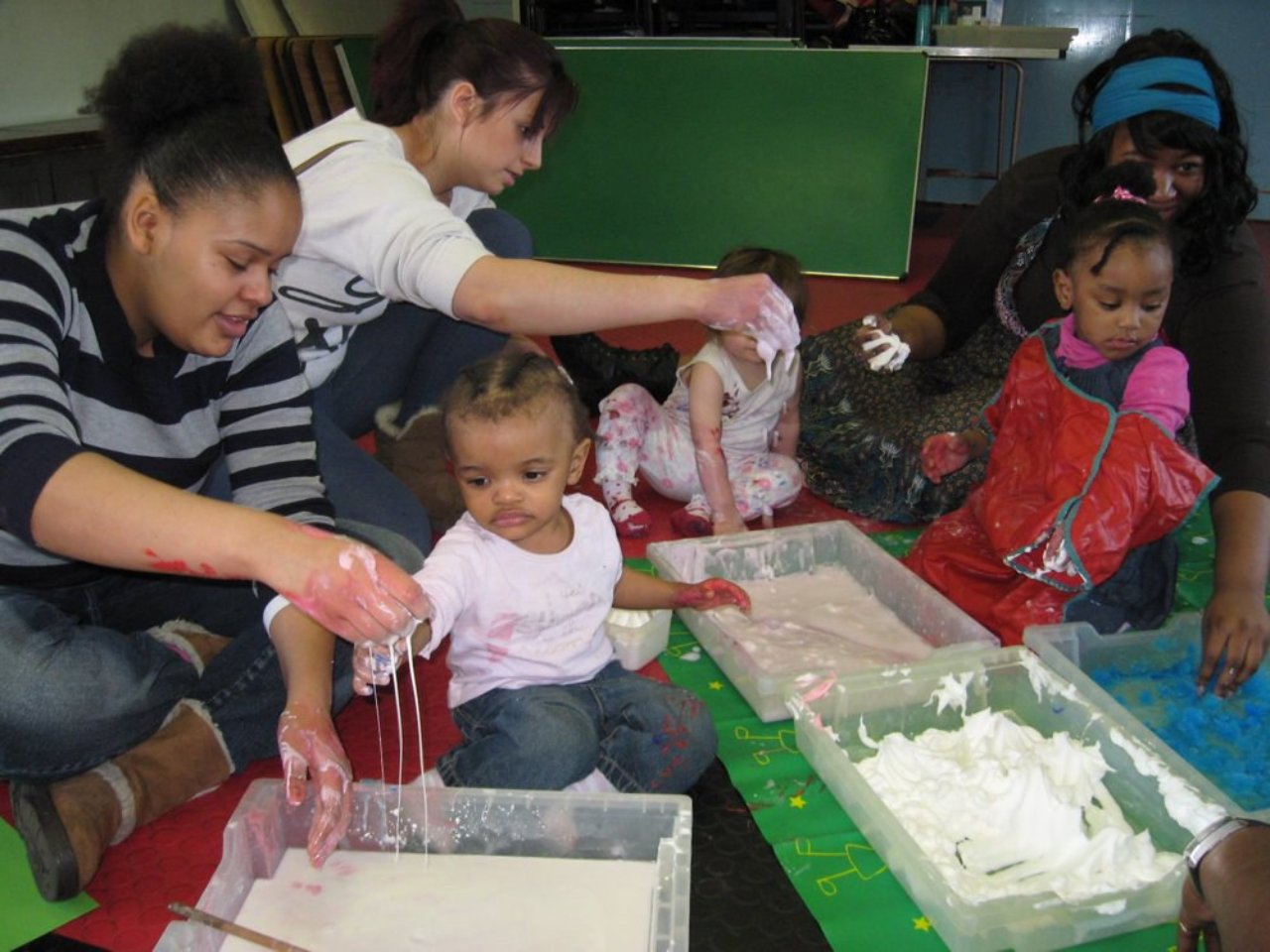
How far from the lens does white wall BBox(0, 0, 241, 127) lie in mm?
4215

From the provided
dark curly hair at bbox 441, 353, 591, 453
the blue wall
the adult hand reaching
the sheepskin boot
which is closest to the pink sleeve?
the adult hand reaching

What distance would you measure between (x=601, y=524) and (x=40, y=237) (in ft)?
2.51

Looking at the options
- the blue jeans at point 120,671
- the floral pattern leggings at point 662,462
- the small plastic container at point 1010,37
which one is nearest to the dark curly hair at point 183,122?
the blue jeans at point 120,671

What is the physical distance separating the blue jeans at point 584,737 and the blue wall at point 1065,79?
197 inches

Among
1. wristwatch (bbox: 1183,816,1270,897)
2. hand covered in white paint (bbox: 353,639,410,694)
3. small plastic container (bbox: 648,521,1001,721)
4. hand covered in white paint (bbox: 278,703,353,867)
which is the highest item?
wristwatch (bbox: 1183,816,1270,897)

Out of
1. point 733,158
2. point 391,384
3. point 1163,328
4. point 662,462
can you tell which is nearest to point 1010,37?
point 733,158

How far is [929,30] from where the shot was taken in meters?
5.29

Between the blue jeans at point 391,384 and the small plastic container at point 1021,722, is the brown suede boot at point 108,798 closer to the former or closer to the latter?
the blue jeans at point 391,384

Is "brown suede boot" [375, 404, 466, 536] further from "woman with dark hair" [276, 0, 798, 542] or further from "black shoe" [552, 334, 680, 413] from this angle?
"black shoe" [552, 334, 680, 413]

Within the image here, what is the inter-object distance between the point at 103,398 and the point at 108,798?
0.49 metres

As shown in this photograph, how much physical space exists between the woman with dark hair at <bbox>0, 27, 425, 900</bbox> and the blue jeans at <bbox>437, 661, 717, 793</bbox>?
243 millimetres

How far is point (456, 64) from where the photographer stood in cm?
170

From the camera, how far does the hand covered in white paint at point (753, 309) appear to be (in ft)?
4.52

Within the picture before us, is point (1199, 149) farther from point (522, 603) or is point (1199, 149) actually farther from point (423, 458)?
point (423, 458)
